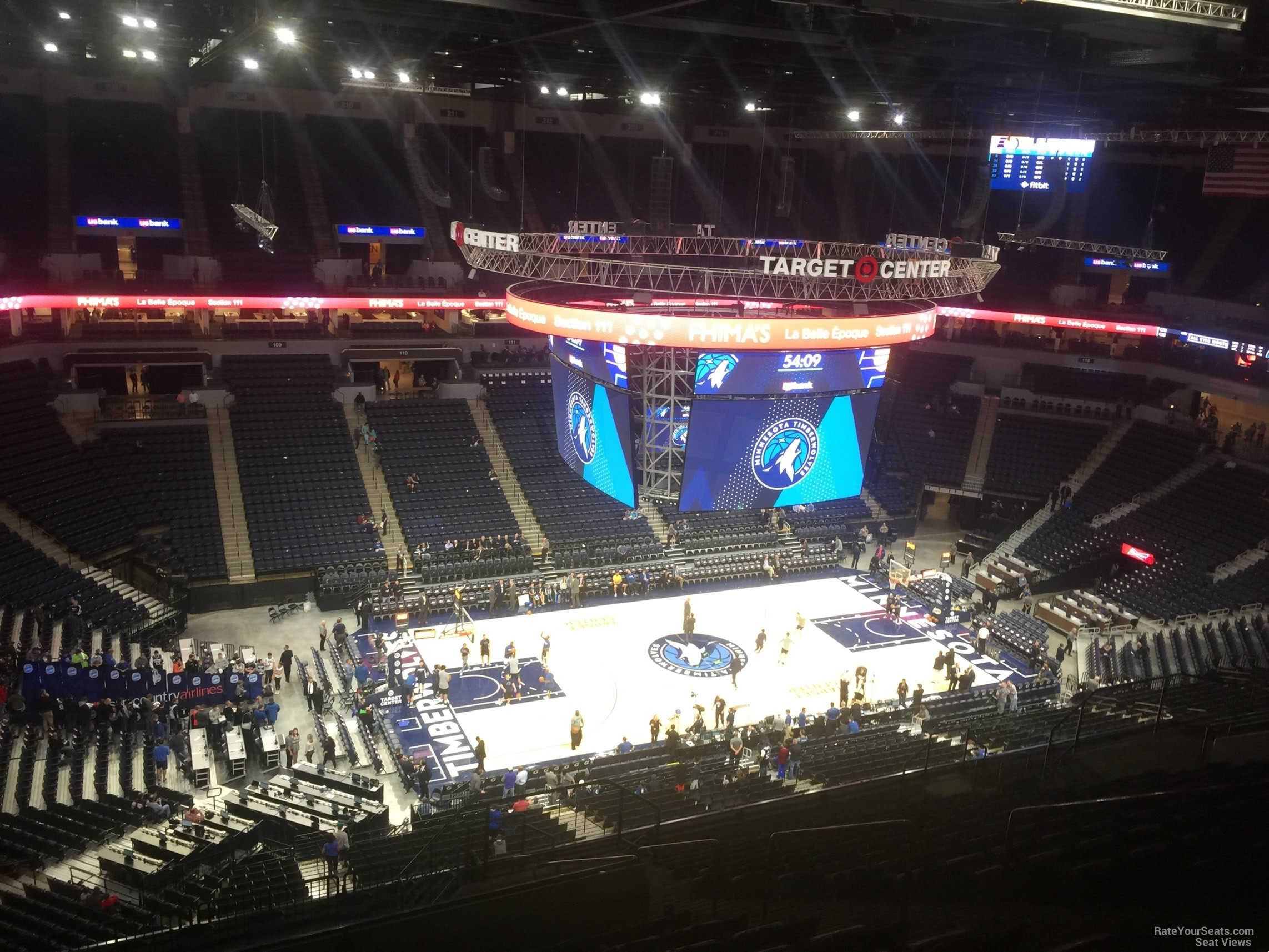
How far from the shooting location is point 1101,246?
112ft

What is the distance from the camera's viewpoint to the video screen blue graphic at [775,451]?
74.4ft

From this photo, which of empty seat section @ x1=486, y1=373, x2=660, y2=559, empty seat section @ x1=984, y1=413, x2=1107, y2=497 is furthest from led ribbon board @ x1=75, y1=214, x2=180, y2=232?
empty seat section @ x1=984, y1=413, x2=1107, y2=497

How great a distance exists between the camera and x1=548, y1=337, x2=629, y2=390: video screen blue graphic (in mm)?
22500

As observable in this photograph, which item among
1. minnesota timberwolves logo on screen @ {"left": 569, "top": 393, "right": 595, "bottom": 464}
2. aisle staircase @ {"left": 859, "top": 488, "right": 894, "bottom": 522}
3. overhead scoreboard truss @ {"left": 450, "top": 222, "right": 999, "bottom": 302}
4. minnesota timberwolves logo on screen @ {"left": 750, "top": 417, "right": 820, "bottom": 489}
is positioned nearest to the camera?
overhead scoreboard truss @ {"left": 450, "top": 222, "right": 999, "bottom": 302}

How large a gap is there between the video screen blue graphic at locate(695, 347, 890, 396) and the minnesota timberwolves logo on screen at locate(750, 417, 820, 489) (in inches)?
41.1

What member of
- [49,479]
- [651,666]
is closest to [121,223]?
[49,479]

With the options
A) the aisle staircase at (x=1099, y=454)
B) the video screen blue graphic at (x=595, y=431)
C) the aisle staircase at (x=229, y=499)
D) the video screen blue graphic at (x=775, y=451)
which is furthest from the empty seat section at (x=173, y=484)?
the aisle staircase at (x=1099, y=454)

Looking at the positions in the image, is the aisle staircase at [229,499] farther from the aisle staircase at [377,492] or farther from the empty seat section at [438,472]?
the empty seat section at [438,472]

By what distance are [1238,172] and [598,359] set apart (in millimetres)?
16874

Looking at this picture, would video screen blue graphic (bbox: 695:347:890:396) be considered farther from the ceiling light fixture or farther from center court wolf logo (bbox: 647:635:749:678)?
the ceiling light fixture

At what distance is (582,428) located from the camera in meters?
24.7

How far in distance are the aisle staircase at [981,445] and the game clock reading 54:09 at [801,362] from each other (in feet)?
51.6

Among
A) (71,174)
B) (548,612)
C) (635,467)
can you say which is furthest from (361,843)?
(71,174)

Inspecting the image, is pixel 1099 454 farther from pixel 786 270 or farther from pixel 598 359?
pixel 598 359
